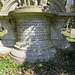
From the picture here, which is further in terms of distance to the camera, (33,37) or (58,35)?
(58,35)

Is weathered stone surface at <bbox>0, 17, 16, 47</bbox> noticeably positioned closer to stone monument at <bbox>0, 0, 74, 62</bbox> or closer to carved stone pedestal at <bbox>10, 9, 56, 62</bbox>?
stone monument at <bbox>0, 0, 74, 62</bbox>

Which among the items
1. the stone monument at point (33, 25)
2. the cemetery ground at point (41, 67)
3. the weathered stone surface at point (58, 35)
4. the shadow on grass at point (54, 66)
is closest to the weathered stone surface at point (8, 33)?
the stone monument at point (33, 25)

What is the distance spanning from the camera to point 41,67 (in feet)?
9.71

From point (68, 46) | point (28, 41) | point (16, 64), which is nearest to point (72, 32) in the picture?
point (68, 46)

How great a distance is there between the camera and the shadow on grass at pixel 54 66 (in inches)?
110

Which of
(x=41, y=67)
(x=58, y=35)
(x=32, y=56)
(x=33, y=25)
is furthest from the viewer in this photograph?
(x=58, y=35)

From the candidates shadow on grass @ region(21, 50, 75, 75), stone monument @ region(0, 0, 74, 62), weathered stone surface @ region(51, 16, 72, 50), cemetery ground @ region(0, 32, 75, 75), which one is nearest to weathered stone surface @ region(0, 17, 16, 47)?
stone monument @ region(0, 0, 74, 62)

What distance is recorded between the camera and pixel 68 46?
13.9 feet

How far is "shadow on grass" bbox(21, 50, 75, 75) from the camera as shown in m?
2.80

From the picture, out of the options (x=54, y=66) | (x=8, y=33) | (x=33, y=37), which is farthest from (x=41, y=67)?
(x=8, y=33)

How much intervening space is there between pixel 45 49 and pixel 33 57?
0.69 metres

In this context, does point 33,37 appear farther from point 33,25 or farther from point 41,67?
point 41,67

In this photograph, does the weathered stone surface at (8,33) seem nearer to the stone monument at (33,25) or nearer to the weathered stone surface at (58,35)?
the stone monument at (33,25)

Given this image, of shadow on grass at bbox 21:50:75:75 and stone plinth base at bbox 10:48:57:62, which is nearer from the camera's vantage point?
shadow on grass at bbox 21:50:75:75
